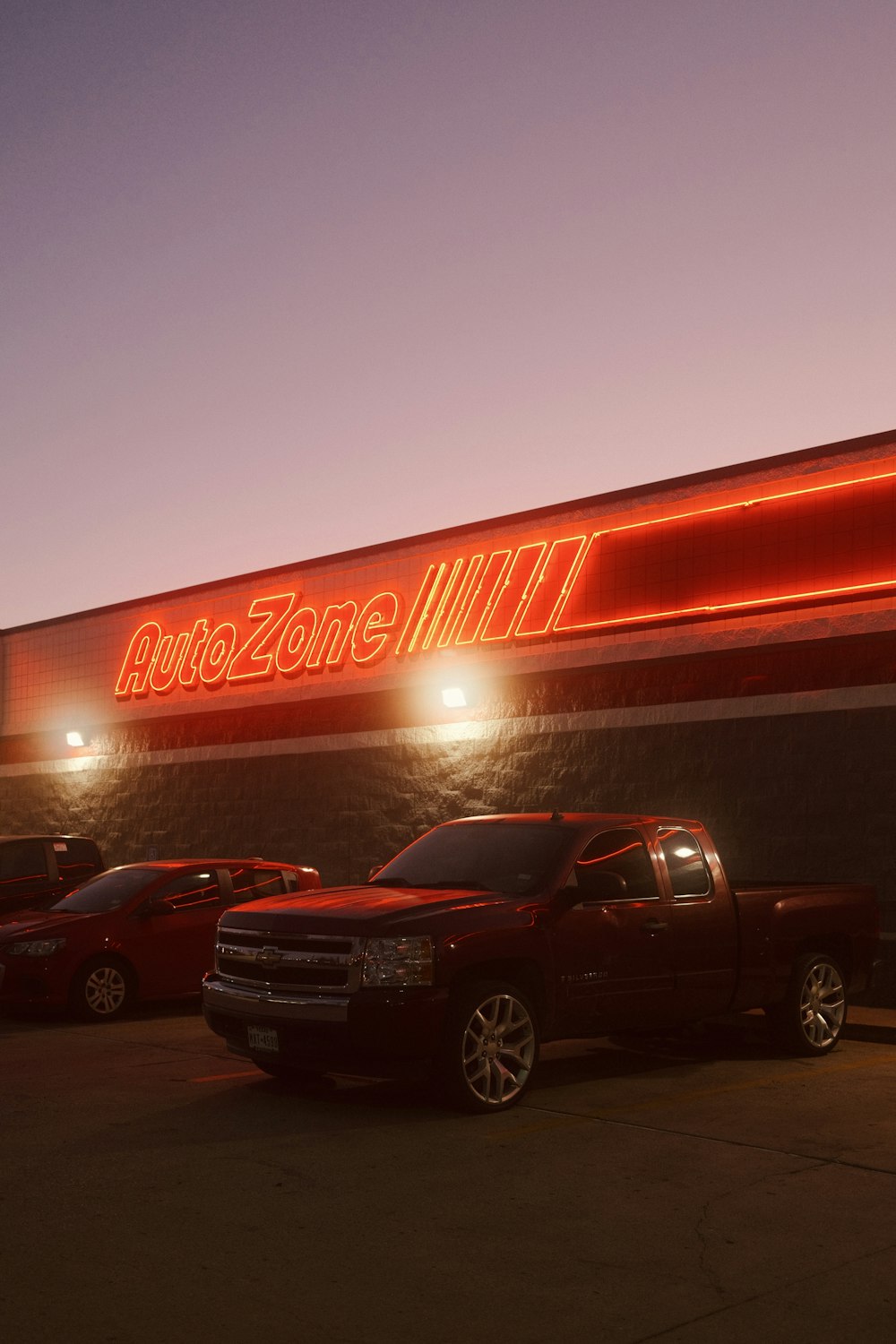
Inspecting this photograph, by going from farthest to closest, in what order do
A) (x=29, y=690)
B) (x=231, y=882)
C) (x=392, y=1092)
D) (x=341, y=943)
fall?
(x=29, y=690)
(x=231, y=882)
(x=392, y=1092)
(x=341, y=943)

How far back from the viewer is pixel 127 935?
1330 cm

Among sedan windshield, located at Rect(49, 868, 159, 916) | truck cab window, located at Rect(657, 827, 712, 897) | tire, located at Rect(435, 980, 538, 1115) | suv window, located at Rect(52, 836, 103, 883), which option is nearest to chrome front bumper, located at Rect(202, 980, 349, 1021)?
tire, located at Rect(435, 980, 538, 1115)

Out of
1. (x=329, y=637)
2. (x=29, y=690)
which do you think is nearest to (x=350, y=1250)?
(x=329, y=637)

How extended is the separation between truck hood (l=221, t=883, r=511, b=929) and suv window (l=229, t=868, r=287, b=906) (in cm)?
474

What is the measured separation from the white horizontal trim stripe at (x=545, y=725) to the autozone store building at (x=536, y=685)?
32mm

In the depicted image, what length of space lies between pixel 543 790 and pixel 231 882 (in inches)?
186

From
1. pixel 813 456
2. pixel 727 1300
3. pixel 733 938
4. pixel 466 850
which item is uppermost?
pixel 813 456

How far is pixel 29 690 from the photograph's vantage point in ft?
86.8

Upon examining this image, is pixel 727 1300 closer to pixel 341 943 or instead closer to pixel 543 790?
pixel 341 943

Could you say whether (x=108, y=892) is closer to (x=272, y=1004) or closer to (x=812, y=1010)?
(x=272, y=1004)

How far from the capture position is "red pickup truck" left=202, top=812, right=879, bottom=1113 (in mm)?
8469

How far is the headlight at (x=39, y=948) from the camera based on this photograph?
12.9 metres

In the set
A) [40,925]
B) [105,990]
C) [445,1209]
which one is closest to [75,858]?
[40,925]

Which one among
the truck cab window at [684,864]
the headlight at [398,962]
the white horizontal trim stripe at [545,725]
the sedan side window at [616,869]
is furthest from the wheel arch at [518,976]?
the white horizontal trim stripe at [545,725]
